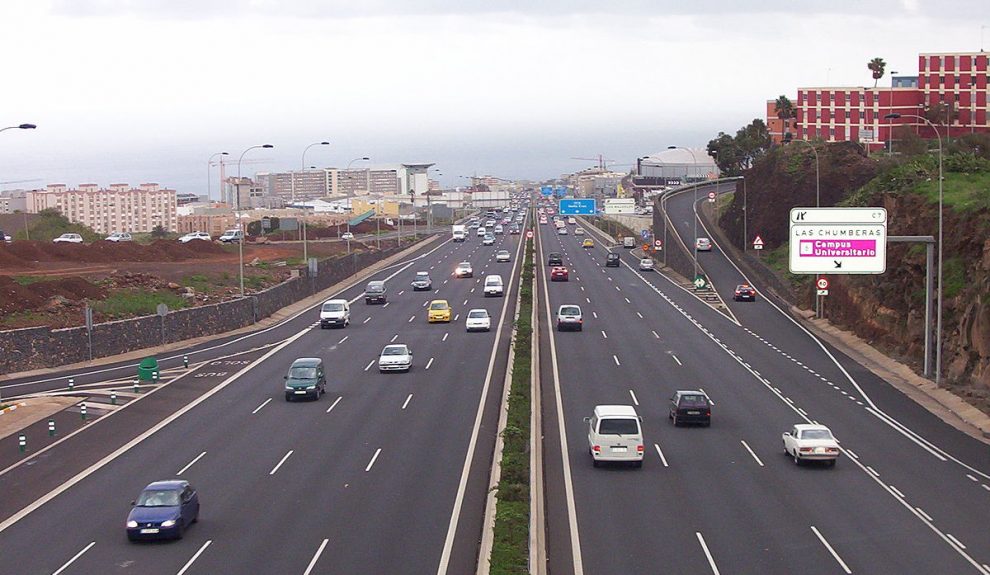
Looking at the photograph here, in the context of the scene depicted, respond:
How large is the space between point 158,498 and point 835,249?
2770 centimetres

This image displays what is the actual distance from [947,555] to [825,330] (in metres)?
41.5

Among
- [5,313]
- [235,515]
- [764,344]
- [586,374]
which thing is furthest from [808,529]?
[5,313]

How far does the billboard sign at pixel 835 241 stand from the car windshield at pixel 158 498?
26110mm

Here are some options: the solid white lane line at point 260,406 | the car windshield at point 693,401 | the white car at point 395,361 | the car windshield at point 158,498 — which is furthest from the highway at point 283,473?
the car windshield at point 693,401

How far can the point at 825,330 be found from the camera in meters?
64.4

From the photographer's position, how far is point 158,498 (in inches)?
1014

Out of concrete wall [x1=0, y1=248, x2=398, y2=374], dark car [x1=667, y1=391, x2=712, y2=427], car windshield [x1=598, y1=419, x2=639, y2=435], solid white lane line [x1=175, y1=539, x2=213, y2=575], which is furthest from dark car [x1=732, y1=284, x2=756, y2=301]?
solid white lane line [x1=175, y1=539, x2=213, y2=575]

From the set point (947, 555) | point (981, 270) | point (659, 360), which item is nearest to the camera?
point (947, 555)

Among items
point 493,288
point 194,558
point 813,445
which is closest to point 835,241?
point 813,445

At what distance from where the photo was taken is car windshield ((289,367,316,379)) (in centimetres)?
4408

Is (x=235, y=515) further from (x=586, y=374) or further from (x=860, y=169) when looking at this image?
(x=860, y=169)

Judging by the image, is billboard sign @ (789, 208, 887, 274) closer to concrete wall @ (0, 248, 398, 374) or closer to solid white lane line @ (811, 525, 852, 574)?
solid white lane line @ (811, 525, 852, 574)

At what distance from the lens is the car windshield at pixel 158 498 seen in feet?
84.0

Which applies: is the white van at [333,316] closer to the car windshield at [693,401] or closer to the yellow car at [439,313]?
the yellow car at [439,313]
